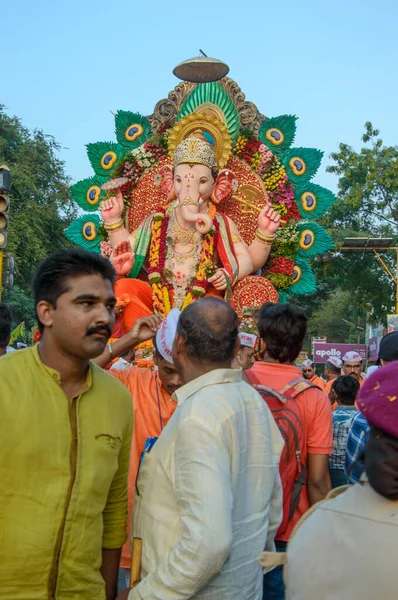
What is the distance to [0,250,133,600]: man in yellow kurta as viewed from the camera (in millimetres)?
2111

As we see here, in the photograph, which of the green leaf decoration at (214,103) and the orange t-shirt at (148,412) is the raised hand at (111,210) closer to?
the green leaf decoration at (214,103)

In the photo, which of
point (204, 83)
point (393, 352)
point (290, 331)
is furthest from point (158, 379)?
point (204, 83)

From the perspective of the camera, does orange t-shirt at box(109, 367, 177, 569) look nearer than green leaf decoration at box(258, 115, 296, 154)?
Yes

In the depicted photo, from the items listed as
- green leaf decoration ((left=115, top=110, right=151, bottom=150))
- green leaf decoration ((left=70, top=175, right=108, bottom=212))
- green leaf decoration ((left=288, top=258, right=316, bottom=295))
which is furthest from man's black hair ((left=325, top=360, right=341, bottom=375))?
green leaf decoration ((left=115, top=110, right=151, bottom=150))

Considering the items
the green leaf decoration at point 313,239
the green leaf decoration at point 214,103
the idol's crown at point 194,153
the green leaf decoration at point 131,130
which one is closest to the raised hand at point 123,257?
the idol's crown at point 194,153

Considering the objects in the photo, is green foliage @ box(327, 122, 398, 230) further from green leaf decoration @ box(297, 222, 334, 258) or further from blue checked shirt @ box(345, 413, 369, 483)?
blue checked shirt @ box(345, 413, 369, 483)

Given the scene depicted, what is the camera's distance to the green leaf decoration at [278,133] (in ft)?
40.5

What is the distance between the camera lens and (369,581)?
148 cm

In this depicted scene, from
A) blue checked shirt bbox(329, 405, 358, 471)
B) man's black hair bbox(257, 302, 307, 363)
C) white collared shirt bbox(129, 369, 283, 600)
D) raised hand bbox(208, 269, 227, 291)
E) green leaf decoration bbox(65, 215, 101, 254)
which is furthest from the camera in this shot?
green leaf decoration bbox(65, 215, 101, 254)

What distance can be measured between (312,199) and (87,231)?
154 inches

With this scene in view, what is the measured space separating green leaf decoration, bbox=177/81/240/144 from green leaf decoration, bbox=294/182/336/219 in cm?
144

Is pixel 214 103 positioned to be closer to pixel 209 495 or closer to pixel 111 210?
pixel 111 210

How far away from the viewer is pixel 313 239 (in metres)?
12.0

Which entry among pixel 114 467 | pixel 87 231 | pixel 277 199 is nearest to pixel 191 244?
pixel 277 199
